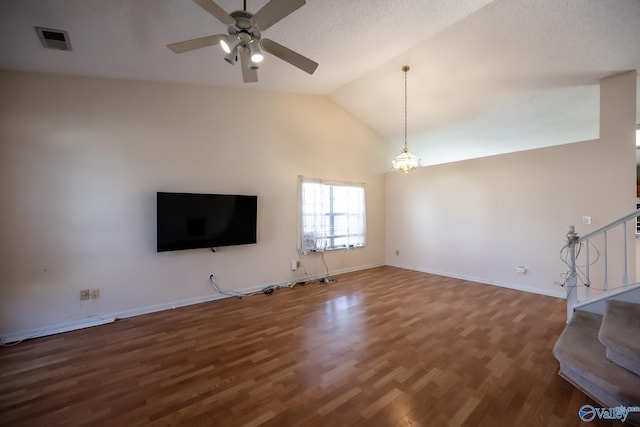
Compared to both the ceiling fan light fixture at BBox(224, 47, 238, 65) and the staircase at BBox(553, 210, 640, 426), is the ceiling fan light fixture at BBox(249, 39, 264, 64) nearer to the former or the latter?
the ceiling fan light fixture at BBox(224, 47, 238, 65)

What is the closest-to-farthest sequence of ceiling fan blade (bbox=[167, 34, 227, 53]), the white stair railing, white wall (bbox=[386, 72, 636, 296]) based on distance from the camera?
ceiling fan blade (bbox=[167, 34, 227, 53]) → the white stair railing → white wall (bbox=[386, 72, 636, 296])

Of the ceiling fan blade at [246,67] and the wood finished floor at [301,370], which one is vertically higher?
the ceiling fan blade at [246,67]

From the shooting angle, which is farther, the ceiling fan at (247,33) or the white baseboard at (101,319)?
the white baseboard at (101,319)

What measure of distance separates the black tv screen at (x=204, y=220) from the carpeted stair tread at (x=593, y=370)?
386cm

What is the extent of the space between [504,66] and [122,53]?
4774 millimetres

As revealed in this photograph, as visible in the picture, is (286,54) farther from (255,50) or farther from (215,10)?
(215,10)

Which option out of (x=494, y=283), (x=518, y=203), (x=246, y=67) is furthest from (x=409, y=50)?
(x=494, y=283)

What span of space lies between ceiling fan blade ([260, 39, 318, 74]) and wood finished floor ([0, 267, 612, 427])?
2684mm

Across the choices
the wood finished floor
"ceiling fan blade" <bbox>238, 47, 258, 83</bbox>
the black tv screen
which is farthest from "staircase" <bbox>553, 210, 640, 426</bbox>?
the black tv screen

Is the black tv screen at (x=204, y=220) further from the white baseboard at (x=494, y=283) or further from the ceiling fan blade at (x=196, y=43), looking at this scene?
the white baseboard at (x=494, y=283)

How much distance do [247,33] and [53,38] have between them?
1.92m

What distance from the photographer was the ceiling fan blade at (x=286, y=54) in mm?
2008

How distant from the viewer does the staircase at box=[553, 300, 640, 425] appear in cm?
167

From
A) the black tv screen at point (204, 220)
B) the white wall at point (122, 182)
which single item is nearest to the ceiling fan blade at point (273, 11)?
the white wall at point (122, 182)
